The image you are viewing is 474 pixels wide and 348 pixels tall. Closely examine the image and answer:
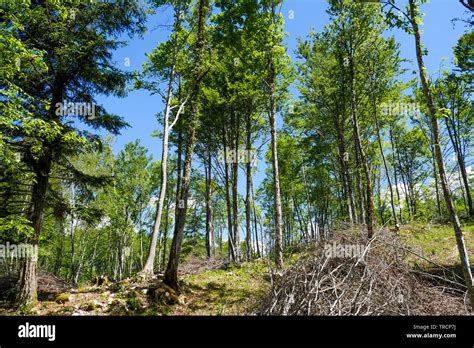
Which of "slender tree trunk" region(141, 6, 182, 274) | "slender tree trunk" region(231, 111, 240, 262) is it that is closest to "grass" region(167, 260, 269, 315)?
"slender tree trunk" region(141, 6, 182, 274)

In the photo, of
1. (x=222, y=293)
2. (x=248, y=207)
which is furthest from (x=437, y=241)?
(x=222, y=293)

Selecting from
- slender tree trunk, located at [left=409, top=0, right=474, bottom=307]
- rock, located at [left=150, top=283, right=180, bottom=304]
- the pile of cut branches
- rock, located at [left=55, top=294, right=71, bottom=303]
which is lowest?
rock, located at [left=150, top=283, right=180, bottom=304]

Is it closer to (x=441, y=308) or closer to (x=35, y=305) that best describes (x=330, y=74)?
(x=441, y=308)

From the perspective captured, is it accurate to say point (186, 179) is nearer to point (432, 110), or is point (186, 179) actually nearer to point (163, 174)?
point (163, 174)

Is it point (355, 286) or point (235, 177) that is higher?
point (235, 177)

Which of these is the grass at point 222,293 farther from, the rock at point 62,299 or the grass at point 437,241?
the grass at point 437,241

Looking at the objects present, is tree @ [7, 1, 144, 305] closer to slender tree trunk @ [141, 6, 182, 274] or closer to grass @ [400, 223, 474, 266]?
slender tree trunk @ [141, 6, 182, 274]

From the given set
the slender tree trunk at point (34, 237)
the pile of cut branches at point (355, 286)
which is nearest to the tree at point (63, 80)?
the slender tree trunk at point (34, 237)

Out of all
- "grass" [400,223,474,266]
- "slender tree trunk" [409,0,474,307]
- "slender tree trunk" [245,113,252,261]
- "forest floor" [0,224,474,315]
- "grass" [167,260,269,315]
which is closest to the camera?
"slender tree trunk" [409,0,474,307]

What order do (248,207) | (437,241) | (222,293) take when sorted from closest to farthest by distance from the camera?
(222,293) → (437,241) → (248,207)

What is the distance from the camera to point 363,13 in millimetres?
11922

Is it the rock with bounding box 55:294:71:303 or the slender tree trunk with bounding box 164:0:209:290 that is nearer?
the rock with bounding box 55:294:71:303

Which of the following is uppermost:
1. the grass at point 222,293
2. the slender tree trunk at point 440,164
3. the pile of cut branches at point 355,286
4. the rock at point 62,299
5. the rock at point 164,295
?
the slender tree trunk at point 440,164
